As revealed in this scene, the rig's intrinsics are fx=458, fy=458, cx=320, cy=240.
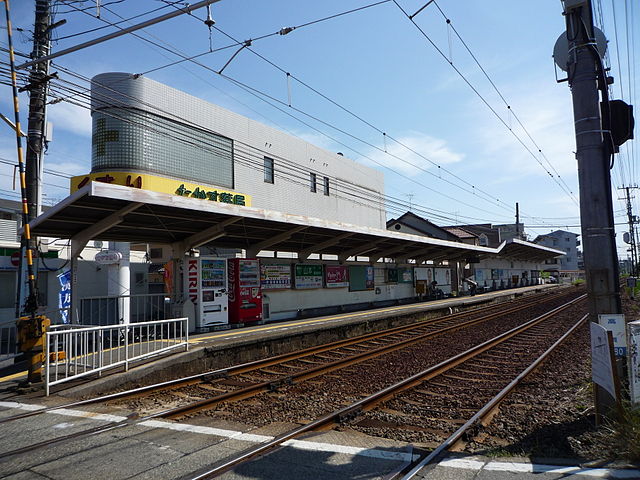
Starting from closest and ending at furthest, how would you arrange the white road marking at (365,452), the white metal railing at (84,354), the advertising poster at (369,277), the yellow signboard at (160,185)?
the white road marking at (365,452) < the white metal railing at (84,354) < the yellow signboard at (160,185) < the advertising poster at (369,277)

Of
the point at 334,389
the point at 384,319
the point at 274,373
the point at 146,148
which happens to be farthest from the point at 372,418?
the point at 146,148

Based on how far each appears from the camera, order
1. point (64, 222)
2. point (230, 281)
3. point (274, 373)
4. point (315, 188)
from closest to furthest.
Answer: point (274, 373)
point (64, 222)
point (230, 281)
point (315, 188)

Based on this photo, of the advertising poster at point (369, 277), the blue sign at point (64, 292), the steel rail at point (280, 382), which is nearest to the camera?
the steel rail at point (280, 382)

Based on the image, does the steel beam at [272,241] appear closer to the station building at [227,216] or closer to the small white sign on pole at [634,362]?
the station building at [227,216]

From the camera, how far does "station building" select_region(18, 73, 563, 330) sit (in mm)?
12320

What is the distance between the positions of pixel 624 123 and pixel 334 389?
6234 mm

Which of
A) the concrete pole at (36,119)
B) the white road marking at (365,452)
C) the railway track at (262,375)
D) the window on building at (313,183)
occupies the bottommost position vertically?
the railway track at (262,375)

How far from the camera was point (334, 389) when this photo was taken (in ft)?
28.0

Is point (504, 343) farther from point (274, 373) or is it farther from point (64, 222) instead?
point (64, 222)

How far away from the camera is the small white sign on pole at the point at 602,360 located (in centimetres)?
512

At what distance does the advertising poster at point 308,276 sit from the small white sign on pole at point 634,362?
15.0 metres

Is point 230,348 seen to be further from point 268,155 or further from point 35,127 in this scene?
point 268,155

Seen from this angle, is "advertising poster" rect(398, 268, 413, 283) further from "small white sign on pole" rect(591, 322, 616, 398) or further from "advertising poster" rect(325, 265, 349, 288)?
"small white sign on pole" rect(591, 322, 616, 398)

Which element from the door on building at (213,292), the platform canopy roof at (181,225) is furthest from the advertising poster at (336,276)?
the door on building at (213,292)
